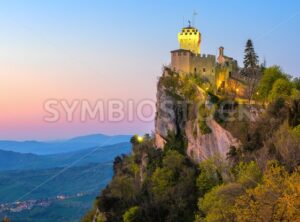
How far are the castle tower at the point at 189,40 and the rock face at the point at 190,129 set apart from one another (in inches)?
390

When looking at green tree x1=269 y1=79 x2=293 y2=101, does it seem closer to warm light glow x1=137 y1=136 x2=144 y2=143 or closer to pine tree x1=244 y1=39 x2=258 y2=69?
pine tree x1=244 y1=39 x2=258 y2=69

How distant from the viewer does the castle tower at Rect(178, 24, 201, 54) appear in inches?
3103

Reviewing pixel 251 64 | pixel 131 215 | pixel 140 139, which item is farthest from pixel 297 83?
pixel 140 139

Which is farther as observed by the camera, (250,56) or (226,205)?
(250,56)

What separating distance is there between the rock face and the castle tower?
9912 millimetres

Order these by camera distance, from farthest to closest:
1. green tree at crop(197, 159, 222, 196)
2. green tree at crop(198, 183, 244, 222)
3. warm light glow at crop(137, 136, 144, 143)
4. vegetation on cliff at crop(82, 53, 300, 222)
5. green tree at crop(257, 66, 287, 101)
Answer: warm light glow at crop(137, 136, 144, 143) < green tree at crop(257, 66, 287, 101) < green tree at crop(197, 159, 222, 196) < green tree at crop(198, 183, 244, 222) < vegetation on cliff at crop(82, 53, 300, 222)

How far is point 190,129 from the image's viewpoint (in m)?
65.6

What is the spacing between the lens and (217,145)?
57.6 m

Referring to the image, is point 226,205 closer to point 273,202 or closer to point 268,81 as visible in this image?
point 273,202

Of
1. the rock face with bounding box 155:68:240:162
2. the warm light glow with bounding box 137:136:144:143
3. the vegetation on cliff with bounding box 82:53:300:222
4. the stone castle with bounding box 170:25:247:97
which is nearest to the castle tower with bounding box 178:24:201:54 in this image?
the stone castle with bounding box 170:25:247:97

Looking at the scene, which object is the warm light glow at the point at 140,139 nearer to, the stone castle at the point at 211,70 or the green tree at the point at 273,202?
the stone castle at the point at 211,70

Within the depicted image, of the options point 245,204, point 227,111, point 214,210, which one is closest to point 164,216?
point 227,111

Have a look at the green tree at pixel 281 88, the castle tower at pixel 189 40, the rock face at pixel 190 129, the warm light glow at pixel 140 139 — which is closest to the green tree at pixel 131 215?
the rock face at pixel 190 129

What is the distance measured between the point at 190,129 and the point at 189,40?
19.4 metres
